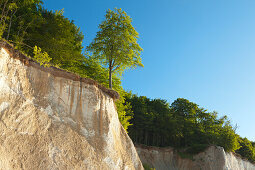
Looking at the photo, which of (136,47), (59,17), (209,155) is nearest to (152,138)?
(209,155)

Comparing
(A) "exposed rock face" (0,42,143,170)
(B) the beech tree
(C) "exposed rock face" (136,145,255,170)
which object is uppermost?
(B) the beech tree

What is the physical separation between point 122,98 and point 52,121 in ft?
39.9

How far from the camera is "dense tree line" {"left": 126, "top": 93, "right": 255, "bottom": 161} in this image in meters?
44.2

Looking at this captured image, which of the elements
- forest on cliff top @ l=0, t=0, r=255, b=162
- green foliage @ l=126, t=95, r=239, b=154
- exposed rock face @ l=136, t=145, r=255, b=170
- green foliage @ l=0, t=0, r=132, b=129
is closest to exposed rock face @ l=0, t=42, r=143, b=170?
forest on cliff top @ l=0, t=0, r=255, b=162

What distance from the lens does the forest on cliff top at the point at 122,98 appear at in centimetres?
2211

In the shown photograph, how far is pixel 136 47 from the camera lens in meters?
24.2

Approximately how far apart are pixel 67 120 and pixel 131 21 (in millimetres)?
15158

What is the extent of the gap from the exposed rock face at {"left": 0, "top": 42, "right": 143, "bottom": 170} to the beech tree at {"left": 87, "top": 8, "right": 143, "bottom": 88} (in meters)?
7.37

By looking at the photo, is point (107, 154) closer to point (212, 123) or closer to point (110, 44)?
point (110, 44)

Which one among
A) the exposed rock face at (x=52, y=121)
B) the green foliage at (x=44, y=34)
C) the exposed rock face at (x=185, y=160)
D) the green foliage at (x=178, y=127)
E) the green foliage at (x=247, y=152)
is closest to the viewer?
the exposed rock face at (x=52, y=121)

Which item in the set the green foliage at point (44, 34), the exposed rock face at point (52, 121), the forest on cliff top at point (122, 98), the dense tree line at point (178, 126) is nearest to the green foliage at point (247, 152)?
the forest on cliff top at point (122, 98)

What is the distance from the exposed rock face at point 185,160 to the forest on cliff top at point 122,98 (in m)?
2.02

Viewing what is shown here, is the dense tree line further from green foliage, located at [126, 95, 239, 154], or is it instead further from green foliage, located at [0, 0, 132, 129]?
green foliage, located at [0, 0, 132, 129]

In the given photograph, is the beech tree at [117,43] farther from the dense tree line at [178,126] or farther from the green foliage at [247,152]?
the green foliage at [247,152]
